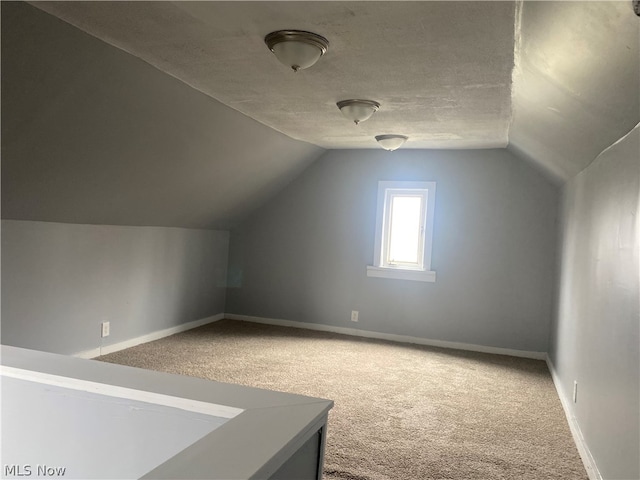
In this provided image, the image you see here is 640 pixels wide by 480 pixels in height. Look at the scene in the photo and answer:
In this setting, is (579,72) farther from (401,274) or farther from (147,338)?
(147,338)

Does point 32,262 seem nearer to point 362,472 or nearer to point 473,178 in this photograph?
point 362,472

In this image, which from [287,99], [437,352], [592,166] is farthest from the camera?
[437,352]

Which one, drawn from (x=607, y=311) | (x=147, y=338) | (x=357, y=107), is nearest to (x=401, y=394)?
(x=607, y=311)

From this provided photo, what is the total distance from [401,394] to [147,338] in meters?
2.41

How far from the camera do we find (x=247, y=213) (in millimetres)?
Answer: 5879

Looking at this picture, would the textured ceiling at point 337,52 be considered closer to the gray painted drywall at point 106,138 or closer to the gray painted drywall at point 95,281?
the gray painted drywall at point 106,138

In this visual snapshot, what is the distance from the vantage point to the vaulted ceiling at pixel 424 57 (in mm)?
1802

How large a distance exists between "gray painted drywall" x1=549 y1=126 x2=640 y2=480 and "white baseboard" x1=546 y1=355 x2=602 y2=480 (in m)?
0.04

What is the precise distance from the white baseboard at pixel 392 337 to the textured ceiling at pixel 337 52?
233 cm

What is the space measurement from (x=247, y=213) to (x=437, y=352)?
8.41 ft

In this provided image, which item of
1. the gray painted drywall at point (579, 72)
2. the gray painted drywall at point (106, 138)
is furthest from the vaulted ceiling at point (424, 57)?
the gray painted drywall at point (106, 138)

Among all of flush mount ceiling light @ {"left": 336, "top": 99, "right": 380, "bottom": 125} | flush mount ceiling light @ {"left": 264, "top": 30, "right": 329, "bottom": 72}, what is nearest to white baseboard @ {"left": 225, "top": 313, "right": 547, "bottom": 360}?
flush mount ceiling light @ {"left": 336, "top": 99, "right": 380, "bottom": 125}

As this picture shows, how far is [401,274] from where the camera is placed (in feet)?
17.6

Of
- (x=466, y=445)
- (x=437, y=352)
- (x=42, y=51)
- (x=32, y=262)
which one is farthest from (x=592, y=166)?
(x=32, y=262)
